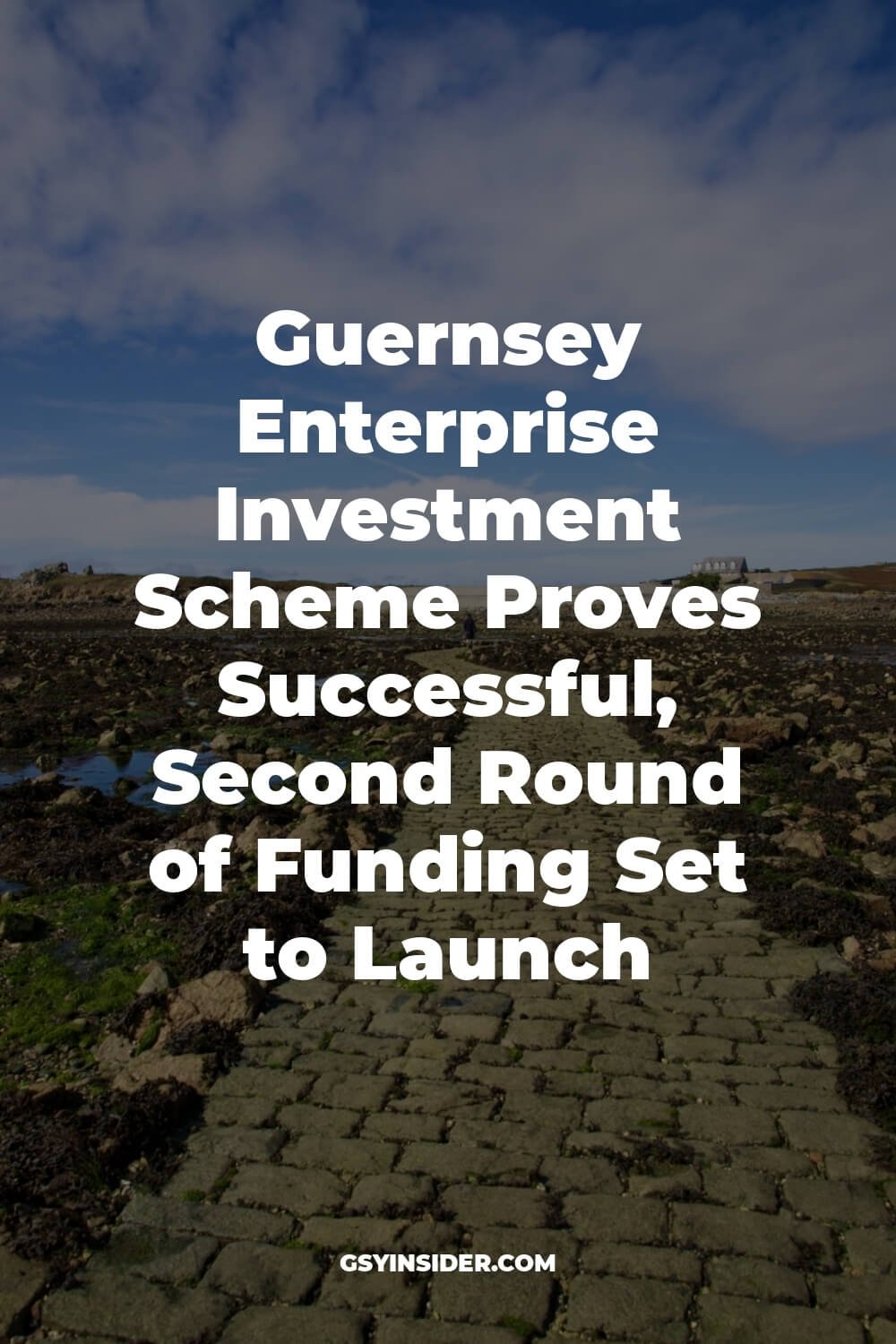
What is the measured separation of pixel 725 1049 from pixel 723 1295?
251 centimetres

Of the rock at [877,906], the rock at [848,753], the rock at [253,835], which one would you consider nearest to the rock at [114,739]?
the rock at [253,835]

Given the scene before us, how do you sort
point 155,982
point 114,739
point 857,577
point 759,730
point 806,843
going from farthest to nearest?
point 857,577
point 114,739
point 759,730
point 806,843
point 155,982

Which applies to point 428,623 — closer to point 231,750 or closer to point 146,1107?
point 231,750

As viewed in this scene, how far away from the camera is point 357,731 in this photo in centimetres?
2194

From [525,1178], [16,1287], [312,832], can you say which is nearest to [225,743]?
[312,832]

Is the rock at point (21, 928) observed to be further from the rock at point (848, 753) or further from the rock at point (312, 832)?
the rock at point (848, 753)

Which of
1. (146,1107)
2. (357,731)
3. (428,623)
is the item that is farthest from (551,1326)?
(428,623)

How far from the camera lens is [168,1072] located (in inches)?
253

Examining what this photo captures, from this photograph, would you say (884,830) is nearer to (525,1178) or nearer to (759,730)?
(759,730)

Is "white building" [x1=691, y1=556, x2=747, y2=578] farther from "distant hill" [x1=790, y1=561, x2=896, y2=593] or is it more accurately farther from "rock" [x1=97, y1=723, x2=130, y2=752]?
"rock" [x1=97, y1=723, x2=130, y2=752]

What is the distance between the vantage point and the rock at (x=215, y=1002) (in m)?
7.21

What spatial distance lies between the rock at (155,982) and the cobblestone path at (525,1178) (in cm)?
90

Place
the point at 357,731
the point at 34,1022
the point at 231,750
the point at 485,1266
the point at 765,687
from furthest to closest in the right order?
the point at 765,687 → the point at 357,731 → the point at 231,750 → the point at 34,1022 → the point at 485,1266

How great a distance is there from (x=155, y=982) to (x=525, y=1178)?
3.69 metres
